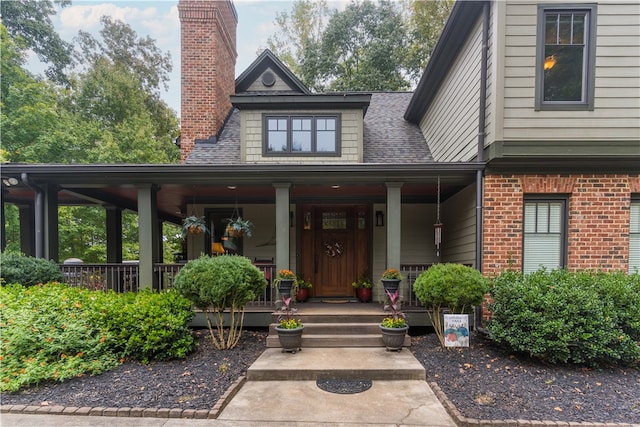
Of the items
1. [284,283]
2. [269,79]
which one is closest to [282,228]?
[284,283]

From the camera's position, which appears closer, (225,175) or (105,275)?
(225,175)

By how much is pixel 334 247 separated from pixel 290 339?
3286mm

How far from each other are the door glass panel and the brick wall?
10.7 ft

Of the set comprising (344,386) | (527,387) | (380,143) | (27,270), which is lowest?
(344,386)

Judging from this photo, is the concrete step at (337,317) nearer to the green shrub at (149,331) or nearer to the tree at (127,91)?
the green shrub at (149,331)

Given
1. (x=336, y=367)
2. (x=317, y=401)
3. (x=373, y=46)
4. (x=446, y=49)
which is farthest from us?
(x=373, y=46)

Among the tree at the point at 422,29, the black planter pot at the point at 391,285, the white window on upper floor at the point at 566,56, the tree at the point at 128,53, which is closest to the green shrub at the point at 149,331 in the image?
the black planter pot at the point at 391,285

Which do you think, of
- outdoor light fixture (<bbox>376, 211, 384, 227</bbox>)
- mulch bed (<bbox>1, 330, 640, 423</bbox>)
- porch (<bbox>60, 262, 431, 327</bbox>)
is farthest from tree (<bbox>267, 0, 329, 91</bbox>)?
mulch bed (<bbox>1, 330, 640, 423</bbox>)

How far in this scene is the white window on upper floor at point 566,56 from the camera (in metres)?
4.73

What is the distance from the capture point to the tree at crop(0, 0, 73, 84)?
14070 millimetres

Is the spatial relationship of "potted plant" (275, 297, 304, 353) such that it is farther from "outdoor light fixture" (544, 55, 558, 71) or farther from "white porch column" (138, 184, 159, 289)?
"outdoor light fixture" (544, 55, 558, 71)

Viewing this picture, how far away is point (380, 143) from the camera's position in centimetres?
794

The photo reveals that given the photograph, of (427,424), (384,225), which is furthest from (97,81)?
(427,424)

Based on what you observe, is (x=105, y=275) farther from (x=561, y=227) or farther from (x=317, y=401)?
(x=561, y=227)
